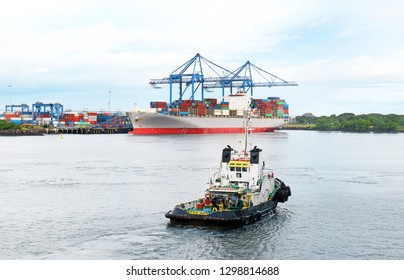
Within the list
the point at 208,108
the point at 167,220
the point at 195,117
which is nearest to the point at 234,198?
the point at 167,220

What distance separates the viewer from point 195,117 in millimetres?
135625

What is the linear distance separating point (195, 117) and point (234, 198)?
109449 mm

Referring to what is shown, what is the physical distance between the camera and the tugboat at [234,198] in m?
25.4

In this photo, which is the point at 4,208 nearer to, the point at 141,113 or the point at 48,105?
the point at 141,113

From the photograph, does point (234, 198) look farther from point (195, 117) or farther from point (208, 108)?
point (208, 108)

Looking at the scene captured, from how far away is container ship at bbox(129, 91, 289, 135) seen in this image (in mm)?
130500

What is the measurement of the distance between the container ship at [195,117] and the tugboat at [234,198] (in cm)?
9453

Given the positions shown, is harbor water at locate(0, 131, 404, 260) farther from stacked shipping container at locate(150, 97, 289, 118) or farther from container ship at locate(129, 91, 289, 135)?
stacked shipping container at locate(150, 97, 289, 118)

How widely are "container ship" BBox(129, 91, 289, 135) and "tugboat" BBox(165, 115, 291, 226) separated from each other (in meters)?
94.5

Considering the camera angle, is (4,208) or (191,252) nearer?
(191,252)

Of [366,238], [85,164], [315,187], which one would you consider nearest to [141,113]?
[85,164]

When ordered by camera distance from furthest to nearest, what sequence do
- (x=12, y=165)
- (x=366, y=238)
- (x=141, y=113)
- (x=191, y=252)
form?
(x=141, y=113)
(x=12, y=165)
(x=366, y=238)
(x=191, y=252)

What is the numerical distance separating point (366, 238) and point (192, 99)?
4731 inches

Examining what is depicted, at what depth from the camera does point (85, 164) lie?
2357 inches
